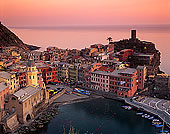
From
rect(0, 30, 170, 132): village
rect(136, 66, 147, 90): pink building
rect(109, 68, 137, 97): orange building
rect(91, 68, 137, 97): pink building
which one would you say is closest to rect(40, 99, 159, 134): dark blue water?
rect(109, 68, 137, 97): orange building

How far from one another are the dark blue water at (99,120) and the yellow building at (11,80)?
12.4 metres

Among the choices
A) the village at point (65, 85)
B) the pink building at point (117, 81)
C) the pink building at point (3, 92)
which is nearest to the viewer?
the village at point (65, 85)

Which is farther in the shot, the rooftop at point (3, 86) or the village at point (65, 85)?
the rooftop at point (3, 86)

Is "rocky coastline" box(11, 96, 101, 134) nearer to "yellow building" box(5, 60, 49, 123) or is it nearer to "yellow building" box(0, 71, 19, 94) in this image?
"yellow building" box(5, 60, 49, 123)

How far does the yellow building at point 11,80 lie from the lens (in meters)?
47.2

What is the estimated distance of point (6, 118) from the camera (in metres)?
37.1

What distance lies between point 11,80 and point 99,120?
22648mm

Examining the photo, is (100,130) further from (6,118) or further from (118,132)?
(6,118)

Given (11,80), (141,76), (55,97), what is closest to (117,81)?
(141,76)

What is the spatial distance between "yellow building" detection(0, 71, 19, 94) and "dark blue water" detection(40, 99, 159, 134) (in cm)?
1244

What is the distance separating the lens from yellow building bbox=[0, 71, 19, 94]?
4722 centimetres

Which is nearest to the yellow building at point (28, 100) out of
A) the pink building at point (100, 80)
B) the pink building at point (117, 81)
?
the pink building at point (100, 80)

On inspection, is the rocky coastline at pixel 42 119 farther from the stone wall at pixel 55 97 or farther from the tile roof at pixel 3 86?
the tile roof at pixel 3 86

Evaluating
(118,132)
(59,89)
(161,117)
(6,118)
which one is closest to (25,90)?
(6,118)
